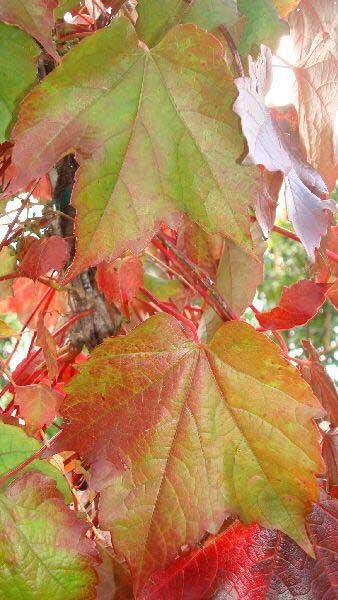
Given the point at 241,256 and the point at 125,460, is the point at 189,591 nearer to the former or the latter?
the point at 125,460

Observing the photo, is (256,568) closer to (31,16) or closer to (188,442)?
(188,442)

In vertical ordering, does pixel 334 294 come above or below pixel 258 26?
below

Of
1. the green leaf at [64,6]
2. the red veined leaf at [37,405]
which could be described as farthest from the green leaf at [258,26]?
the red veined leaf at [37,405]

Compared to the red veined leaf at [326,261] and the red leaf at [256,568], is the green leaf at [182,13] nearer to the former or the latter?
the red veined leaf at [326,261]

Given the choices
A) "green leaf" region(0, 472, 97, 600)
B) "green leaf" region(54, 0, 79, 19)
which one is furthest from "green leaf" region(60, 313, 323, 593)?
"green leaf" region(54, 0, 79, 19)

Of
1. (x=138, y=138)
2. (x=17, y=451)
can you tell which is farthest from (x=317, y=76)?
(x=17, y=451)

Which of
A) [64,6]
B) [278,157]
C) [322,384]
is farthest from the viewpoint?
[322,384]
